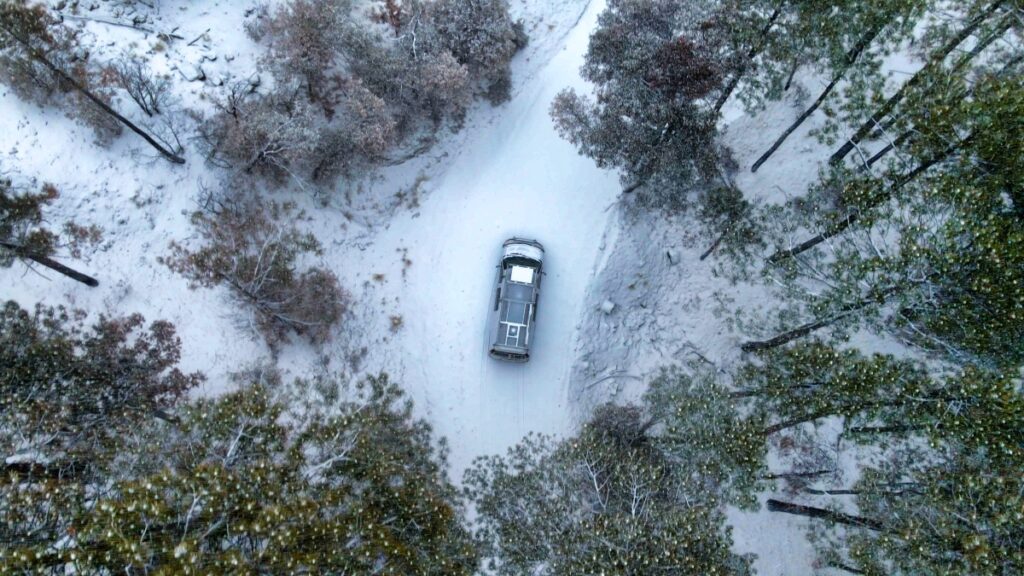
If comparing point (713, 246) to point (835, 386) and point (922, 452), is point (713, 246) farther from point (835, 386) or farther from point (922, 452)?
point (922, 452)

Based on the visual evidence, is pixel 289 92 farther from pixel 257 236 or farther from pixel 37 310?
pixel 37 310

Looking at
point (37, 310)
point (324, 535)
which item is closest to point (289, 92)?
point (37, 310)

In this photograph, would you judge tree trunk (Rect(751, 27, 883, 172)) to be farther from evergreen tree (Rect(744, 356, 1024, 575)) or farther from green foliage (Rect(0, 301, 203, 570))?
green foliage (Rect(0, 301, 203, 570))

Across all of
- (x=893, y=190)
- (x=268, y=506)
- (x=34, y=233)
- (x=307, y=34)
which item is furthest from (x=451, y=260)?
(x=893, y=190)

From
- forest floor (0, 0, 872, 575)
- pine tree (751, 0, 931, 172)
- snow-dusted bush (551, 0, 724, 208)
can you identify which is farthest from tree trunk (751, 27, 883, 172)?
snow-dusted bush (551, 0, 724, 208)

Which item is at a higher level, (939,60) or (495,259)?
(939,60)
